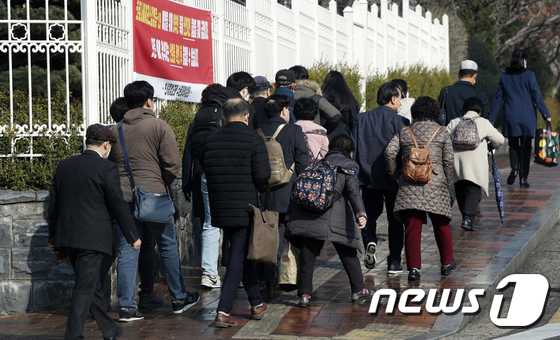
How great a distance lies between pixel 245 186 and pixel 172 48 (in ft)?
13.0

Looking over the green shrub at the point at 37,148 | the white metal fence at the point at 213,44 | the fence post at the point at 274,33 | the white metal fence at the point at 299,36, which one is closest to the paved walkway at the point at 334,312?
the green shrub at the point at 37,148

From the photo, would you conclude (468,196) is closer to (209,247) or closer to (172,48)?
(209,247)

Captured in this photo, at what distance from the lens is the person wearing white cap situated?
978 cm

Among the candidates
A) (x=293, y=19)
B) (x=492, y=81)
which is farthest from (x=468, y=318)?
(x=492, y=81)

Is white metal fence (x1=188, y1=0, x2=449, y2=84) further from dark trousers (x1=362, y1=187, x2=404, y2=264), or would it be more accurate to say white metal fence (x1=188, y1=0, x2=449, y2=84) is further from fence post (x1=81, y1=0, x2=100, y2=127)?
dark trousers (x1=362, y1=187, x2=404, y2=264)

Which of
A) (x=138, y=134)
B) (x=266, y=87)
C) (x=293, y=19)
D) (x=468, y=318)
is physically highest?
(x=293, y=19)

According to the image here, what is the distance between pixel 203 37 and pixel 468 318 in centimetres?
559

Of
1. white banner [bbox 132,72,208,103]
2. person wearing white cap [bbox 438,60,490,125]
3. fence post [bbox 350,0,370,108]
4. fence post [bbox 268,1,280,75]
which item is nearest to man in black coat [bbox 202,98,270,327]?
white banner [bbox 132,72,208,103]

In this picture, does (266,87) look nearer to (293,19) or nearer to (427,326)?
(427,326)

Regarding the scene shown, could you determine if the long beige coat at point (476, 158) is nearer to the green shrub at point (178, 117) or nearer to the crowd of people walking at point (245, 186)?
the crowd of people walking at point (245, 186)

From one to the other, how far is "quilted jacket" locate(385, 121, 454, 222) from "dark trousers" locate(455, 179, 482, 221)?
222cm

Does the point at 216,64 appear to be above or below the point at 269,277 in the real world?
above

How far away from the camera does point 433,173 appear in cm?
716

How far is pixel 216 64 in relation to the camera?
10891mm
